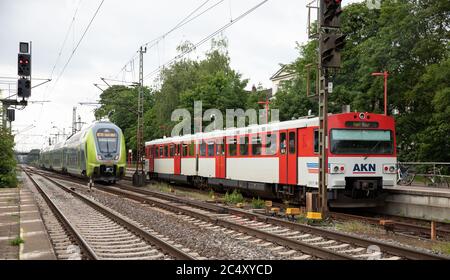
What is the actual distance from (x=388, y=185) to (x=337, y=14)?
17.8 feet

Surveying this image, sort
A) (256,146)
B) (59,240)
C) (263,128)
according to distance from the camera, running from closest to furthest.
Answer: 1. (59,240)
2. (263,128)
3. (256,146)

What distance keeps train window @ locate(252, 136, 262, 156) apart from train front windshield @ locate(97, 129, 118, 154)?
14.1 m

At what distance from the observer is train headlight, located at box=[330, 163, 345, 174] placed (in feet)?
51.6

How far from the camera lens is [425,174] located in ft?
77.6

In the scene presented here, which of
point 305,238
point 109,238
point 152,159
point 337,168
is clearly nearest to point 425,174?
point 337,168

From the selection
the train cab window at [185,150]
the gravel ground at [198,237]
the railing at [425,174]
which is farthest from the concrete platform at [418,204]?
the train cab window at [185,150]

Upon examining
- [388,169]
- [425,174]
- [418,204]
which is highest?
[388,169]

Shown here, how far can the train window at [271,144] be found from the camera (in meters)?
18.8

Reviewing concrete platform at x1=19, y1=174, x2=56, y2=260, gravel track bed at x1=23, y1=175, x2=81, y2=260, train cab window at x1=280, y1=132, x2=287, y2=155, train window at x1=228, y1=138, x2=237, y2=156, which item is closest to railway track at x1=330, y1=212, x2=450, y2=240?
train cab window at x1=280, y1=132, x2=287, y2=155

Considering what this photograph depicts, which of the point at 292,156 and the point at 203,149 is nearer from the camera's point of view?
the point at 292,156

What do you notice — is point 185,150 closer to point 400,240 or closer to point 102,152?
point 102,152

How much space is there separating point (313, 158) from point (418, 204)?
332cm

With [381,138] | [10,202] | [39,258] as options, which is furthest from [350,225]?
[10,202]

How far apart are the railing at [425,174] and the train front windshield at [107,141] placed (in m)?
16.3
